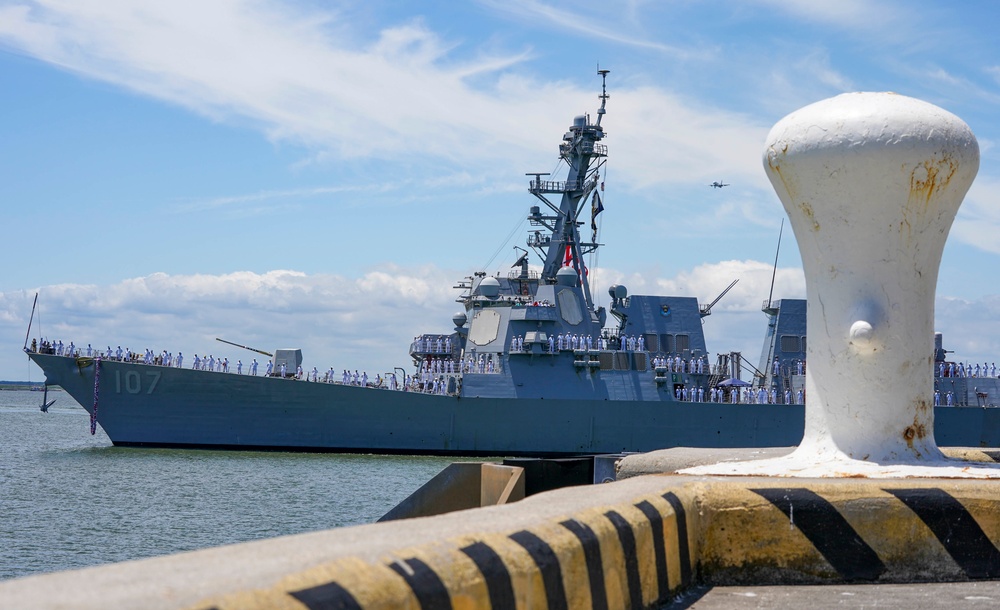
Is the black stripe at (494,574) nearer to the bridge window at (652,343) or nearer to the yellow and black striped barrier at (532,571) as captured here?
the yellow and black striped barrier at (532,571)

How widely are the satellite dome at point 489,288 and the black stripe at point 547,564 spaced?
26.6m

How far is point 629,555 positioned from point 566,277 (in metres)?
26.3

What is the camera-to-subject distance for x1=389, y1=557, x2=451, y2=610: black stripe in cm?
220

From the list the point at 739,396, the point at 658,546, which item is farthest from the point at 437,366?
the point at 658,546

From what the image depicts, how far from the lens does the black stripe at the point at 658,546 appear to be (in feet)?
12.0

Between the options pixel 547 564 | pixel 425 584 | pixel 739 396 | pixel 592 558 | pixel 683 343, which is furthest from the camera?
pixel 683 343

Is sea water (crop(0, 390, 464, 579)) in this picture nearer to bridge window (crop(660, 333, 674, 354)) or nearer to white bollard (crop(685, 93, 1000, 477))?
bridge window (crop(660, 333, 674, 354))

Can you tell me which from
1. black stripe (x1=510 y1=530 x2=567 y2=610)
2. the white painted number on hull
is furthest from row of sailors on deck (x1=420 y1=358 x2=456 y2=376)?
black stripe (x1=510 y1=530 x2=567 y2=610)

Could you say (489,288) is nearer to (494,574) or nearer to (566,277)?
(566,277)

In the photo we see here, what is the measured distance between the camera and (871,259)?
16.8 ft

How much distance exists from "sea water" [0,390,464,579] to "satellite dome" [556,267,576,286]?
596cm

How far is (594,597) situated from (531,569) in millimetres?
466

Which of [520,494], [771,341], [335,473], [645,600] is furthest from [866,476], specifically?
[771,341]

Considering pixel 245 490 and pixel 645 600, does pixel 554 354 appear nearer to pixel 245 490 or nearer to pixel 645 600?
pixel 245 490
